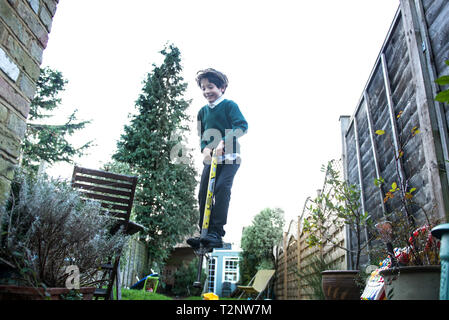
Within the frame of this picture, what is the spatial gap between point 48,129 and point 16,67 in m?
10.5

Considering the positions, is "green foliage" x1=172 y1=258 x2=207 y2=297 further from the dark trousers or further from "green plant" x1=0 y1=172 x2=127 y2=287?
"green plant" x1=0 y1=172 x2=127 y2=287

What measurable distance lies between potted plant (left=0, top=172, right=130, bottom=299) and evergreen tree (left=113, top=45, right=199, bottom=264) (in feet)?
26.9

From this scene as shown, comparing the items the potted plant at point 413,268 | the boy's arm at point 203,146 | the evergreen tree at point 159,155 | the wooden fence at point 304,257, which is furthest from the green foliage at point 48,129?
the potted plant at point 413,268

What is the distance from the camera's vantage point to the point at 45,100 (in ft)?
38.6

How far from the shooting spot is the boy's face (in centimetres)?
243

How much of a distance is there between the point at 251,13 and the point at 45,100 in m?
10.7

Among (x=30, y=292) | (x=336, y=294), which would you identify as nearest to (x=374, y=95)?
(x=336, y=294)

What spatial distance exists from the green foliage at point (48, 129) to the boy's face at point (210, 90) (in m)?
8.37

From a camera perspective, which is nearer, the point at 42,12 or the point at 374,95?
the point at 42,12

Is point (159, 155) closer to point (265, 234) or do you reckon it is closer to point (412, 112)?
point (265, 234)

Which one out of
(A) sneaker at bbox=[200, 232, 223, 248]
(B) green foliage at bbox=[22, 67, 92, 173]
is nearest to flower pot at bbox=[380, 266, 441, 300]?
(A) sneaker at bbox=[200, 232, 223, 248]

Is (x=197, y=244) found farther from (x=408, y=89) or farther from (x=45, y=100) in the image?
(x=45, y=100)

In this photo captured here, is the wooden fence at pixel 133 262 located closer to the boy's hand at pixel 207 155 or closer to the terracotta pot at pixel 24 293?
the boy's hand at pixel 207 155

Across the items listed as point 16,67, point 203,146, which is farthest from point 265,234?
point 16,67
